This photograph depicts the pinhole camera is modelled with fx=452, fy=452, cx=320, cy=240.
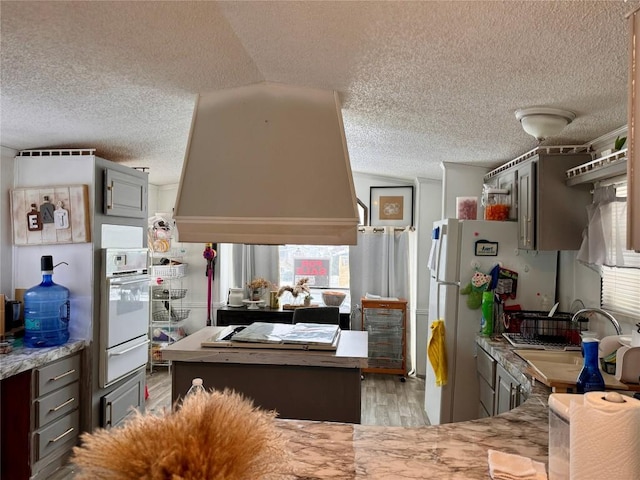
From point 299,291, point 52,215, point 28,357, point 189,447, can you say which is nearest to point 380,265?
point 299,291

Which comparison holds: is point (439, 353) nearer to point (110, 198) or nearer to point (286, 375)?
point (286, 375)

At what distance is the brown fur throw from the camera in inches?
28.2

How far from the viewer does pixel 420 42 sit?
5.00 ft

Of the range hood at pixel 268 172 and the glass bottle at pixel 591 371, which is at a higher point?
the range hood at pixel 268 172

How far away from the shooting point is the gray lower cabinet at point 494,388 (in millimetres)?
2463

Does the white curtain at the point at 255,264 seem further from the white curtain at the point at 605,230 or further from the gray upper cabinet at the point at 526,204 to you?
the white curtain at the point at 605,230

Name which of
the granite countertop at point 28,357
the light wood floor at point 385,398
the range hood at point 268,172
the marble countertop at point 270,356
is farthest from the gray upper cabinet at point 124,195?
the light wood floor at point 385,398

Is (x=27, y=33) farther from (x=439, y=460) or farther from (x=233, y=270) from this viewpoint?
(x=233, y=270)

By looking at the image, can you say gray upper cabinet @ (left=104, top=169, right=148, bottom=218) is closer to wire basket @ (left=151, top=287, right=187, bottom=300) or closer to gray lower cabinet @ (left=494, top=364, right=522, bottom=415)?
wire basket @ (left=151, top=287, right=187, bottom=300)

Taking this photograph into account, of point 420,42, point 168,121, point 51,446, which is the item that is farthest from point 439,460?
point 51,446

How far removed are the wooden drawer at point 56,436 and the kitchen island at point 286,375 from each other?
2.64ft

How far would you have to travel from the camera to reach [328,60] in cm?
177

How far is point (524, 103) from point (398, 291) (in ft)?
11.8

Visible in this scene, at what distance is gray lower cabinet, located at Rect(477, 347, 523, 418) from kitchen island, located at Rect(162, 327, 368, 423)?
82 cm
